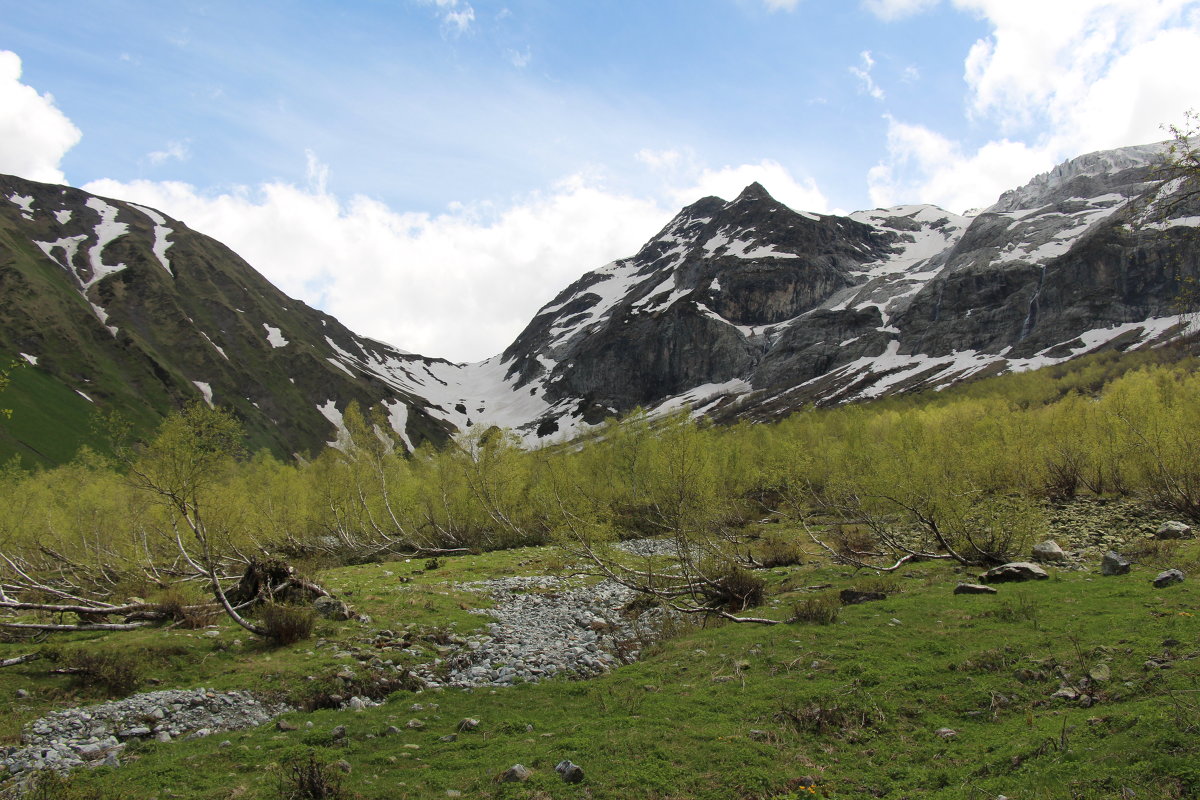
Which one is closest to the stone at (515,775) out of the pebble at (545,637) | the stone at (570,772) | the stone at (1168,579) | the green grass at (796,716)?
the green grass at (796,716)

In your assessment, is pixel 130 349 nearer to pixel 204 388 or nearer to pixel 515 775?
pixel 204 388

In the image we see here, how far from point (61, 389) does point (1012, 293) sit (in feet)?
794

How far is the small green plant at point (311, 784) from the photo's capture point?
26.3ft

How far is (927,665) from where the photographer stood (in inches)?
466

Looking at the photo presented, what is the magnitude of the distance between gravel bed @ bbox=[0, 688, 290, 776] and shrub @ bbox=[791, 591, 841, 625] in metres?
13.3

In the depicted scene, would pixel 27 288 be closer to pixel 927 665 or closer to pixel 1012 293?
pixel 927 665

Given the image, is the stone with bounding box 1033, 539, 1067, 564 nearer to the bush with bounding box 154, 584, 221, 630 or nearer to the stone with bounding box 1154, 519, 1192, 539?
the stone with bounding box 1154, 519, 1192, 539

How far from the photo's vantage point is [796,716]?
33.4ft

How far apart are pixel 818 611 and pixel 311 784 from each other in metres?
13.2

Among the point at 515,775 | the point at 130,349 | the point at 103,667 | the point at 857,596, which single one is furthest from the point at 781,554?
the point at 130,349

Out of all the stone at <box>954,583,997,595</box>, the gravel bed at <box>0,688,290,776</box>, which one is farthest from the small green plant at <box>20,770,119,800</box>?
the stone at <box>954,583,997,595</box>

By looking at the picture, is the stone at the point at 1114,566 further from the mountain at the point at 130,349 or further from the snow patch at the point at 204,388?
the snow patch at the point at 204,388

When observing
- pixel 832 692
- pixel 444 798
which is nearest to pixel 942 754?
pixel 832 692

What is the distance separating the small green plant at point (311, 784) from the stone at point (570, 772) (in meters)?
3.11
